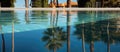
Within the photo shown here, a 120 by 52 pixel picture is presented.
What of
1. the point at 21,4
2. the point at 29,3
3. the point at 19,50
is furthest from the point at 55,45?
the point at 21,4

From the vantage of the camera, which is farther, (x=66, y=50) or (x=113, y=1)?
(x=113, y=1)

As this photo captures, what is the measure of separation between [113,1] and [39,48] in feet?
82.4

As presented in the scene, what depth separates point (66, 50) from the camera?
528 centimetres

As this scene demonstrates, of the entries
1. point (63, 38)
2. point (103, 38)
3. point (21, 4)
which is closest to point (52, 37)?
point (63, 38)

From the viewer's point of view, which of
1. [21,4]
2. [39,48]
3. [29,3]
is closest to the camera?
[39,48]

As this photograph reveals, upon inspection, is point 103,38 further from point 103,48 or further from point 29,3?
point 29,3

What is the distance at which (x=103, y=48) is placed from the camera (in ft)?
17.9

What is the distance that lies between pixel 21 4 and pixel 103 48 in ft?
91.8

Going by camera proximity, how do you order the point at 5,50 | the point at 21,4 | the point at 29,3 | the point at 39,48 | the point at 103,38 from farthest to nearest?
the point at 21,4
the point at 29,3
the point at 103,38
the point at 39,48
the point at 5,50

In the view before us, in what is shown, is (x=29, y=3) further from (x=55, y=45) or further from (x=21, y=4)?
(x=55, y=45)

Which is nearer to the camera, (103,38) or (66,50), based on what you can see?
(66,50)

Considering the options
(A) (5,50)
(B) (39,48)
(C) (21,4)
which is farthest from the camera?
(C) (21,4)

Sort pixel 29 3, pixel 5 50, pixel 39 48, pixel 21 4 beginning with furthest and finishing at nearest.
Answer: pixel 21 4, pixel 29 3, pixel 39 48, pixel 5 50

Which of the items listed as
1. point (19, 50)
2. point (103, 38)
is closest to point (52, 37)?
point (103, 38)
